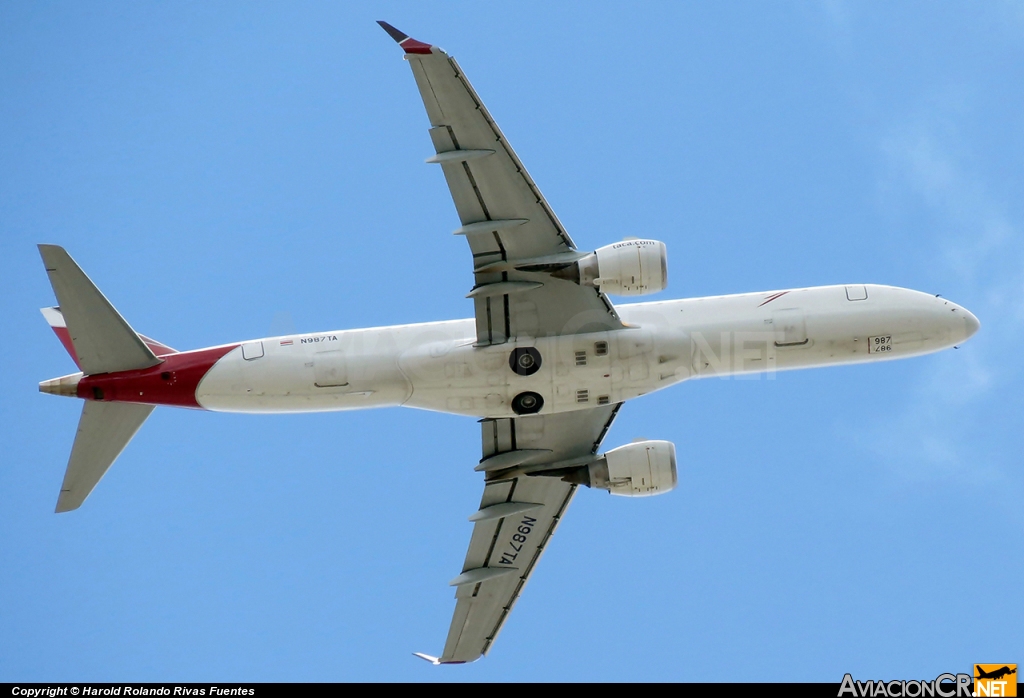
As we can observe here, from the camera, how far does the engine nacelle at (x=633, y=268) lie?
31.3 m

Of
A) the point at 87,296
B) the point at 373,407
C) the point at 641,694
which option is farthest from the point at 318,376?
the point at 641,694

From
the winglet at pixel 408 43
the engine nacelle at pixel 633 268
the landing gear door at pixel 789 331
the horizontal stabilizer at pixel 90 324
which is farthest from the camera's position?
the landing gear door at pixel 789 331

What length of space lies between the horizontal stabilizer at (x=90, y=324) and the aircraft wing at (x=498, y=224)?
9.60 metres

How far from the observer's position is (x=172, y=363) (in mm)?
32469

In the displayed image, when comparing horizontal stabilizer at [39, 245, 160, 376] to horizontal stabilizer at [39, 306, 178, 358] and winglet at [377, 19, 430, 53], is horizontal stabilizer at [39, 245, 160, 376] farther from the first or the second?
winglet at [377, 19, 430, 53]

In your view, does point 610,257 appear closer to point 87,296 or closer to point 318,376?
point 318,376

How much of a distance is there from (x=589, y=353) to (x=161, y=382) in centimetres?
1198

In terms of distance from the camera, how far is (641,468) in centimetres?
3428

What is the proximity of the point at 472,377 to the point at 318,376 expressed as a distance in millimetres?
4306

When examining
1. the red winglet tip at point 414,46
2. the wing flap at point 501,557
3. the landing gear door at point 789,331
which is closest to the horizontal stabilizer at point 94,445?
the wing flap at point 501,557

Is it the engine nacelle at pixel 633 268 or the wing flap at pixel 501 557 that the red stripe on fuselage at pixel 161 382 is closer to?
the wing flap at pixel 501 557

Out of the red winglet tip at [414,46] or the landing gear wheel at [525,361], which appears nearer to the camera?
the red winglet tip at [414,46]

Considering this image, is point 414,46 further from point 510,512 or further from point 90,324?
point 510,512

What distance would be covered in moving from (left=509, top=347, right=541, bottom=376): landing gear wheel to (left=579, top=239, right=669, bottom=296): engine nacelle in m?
2.73
